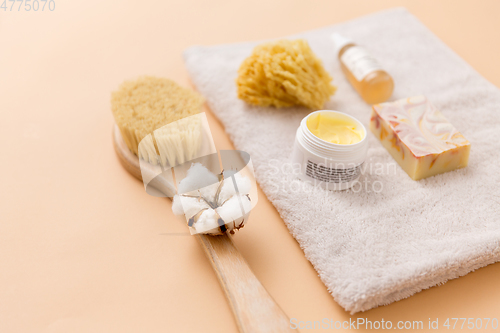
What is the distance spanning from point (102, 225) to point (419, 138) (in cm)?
55

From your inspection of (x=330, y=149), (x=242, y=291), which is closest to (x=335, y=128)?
(x=330, y=149)

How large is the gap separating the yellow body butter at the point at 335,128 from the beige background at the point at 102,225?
0.15 m

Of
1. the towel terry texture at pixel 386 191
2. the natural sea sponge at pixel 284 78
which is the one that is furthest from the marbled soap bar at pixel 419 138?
the natural sea sponge at pixel 284 78

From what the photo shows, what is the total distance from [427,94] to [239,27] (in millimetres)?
535

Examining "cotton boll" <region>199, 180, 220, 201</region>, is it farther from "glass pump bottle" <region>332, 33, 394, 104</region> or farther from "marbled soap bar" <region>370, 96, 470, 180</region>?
"glass pump bottle" <region>332, 33, 394, 104</region>

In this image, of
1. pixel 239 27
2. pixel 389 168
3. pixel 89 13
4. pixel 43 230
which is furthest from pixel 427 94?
pixel 89 13

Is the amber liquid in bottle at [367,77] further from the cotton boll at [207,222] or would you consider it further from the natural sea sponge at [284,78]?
the cotton boll at [207,222]

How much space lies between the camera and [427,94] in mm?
922

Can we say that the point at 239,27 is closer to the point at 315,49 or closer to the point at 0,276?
the point at 315,49

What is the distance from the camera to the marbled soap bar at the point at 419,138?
0.73 metres

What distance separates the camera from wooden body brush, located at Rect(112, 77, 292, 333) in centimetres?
53

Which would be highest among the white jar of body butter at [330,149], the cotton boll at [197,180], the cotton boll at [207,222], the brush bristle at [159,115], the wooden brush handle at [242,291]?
the brush bristle at [159,115]

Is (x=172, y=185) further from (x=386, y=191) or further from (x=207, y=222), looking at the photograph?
(x=386, y=191)

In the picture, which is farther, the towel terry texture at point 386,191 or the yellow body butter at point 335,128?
the yellow body butter at point 335,128
